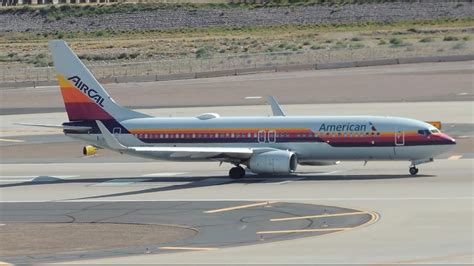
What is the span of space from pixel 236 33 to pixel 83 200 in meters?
133

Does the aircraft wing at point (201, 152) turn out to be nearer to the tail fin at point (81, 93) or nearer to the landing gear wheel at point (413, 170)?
the tail fin at point (81, 93)

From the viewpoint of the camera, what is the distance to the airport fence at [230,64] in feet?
413

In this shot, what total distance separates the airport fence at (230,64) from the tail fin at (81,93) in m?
58.8

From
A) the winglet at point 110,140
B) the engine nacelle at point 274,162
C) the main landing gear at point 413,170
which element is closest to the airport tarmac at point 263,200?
the main landing gear at point 413,170

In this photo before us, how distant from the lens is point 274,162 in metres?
57.2

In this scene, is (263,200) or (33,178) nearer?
(263,200)

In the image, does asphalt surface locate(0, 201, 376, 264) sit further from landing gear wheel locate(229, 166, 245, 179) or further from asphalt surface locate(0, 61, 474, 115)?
asphalt surface locate(0, 61, 474, 115)

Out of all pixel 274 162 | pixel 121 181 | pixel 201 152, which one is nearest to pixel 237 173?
pixel 201 152

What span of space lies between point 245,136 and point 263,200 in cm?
932

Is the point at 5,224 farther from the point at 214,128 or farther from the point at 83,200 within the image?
the point at 214,128

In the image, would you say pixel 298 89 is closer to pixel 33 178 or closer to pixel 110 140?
pixel 33 178

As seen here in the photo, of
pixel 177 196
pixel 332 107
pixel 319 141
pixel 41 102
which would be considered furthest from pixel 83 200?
pixel 41 102

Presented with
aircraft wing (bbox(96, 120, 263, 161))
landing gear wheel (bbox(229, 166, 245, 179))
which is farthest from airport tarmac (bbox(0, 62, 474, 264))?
aircraft wing (bbox(96, 120, 263, 161))

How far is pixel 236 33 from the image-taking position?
184 meters
